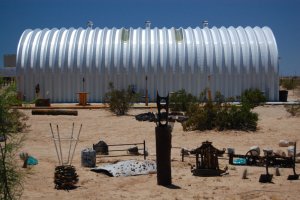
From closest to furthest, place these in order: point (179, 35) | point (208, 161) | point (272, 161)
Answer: point (208, 161)
point (272, 161)
point (179, 35)

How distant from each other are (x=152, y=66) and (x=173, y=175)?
77.5ft

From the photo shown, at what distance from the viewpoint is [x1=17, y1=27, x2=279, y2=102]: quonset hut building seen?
34250 millimetres

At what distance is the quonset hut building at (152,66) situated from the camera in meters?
34.2

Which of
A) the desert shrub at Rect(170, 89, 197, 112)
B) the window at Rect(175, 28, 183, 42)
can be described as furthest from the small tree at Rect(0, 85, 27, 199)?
the window at Rect(175, 28, 183, 42)

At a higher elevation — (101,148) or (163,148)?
(163,148)

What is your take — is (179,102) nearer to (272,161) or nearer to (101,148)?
(101,148)

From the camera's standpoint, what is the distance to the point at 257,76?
34281mm

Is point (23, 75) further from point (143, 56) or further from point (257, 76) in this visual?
point (257, 76)

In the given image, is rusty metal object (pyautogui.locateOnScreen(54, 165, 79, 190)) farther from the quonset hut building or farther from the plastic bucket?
the quonset hut building

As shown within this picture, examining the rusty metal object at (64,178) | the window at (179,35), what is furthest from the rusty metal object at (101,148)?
the window at (179,35)

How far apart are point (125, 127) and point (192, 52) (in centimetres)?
1492

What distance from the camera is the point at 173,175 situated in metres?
11.1

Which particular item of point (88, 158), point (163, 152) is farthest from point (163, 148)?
point (88, 158)

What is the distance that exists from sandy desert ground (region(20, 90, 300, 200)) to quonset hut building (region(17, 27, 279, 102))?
13252mm
